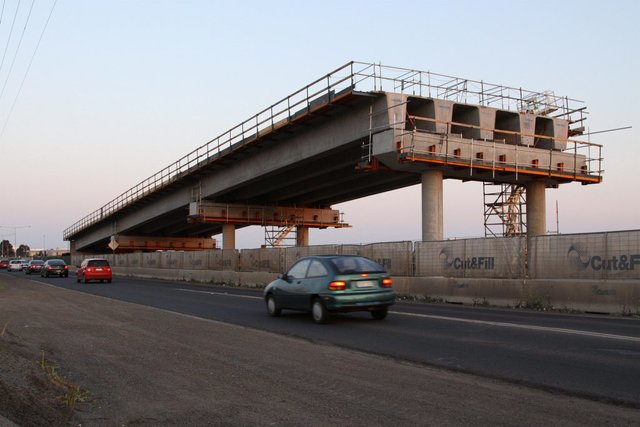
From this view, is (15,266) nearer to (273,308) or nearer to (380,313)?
(273,308)

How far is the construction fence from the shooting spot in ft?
53.4

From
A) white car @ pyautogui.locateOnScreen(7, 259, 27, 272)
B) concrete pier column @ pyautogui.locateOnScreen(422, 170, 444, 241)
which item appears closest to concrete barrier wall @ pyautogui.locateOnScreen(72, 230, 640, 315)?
concrete pier column @ pyautogui.locateOnScreen(422, 170, 444, 241)

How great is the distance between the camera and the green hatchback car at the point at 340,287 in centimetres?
1388

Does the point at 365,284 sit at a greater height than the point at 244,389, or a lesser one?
greater

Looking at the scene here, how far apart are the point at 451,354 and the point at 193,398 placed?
4.43m

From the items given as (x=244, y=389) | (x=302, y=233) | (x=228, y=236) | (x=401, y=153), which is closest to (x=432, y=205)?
(x=401, y=153)

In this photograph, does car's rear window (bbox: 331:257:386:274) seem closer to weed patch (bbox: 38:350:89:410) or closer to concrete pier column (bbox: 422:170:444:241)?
weed patch (bbox: 38:350:89:410)

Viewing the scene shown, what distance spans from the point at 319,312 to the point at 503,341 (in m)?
4.61

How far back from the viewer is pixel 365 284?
14.1 m

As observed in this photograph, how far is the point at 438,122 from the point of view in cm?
3011

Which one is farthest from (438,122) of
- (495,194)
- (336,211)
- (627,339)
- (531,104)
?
(336,211)

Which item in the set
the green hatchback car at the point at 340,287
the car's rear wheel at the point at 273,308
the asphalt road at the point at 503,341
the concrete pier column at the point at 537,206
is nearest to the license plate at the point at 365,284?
the green hatchback car at the point at 340,287

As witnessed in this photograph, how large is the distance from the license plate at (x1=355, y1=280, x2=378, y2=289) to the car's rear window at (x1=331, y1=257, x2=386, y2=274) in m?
0.26

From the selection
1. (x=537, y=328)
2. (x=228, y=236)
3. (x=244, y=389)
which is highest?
(x=228, y=236)
